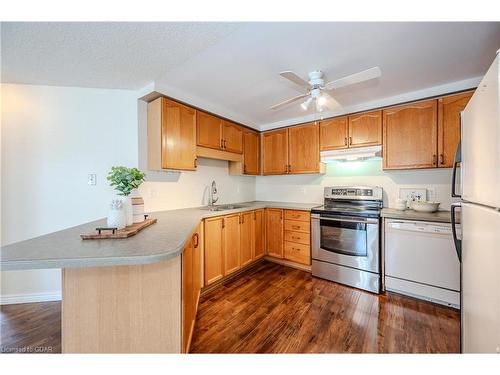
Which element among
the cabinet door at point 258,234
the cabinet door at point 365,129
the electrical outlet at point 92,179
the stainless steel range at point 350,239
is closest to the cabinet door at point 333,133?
the cabinet door at point 365,129

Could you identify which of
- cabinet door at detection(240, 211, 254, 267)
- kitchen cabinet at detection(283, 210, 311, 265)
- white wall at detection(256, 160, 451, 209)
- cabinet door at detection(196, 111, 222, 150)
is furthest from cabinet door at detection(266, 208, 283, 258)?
cabinet door at detection(196, 111, 222, 150)

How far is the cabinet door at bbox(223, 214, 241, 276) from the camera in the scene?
8.36 ft

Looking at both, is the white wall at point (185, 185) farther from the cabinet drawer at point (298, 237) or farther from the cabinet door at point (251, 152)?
the cabinet drawer at point (298, 237)

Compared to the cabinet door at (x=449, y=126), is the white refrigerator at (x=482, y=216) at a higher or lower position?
lower

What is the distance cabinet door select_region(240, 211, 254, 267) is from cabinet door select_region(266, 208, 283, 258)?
0.36m

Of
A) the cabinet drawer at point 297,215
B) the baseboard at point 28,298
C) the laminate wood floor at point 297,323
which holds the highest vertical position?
the cabinet drawer at point 297,215

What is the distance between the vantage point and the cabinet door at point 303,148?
3059mm

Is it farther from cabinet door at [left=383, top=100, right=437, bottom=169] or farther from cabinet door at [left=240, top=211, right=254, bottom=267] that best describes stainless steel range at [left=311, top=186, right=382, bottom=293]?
cabinet door at [left=240, top=211, right=254, bottom=267]

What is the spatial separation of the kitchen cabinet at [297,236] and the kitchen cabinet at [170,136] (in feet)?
5.30

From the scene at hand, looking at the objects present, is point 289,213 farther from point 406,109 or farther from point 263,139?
point 406,109

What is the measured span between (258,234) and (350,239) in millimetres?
1288

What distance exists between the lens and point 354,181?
2984mm
